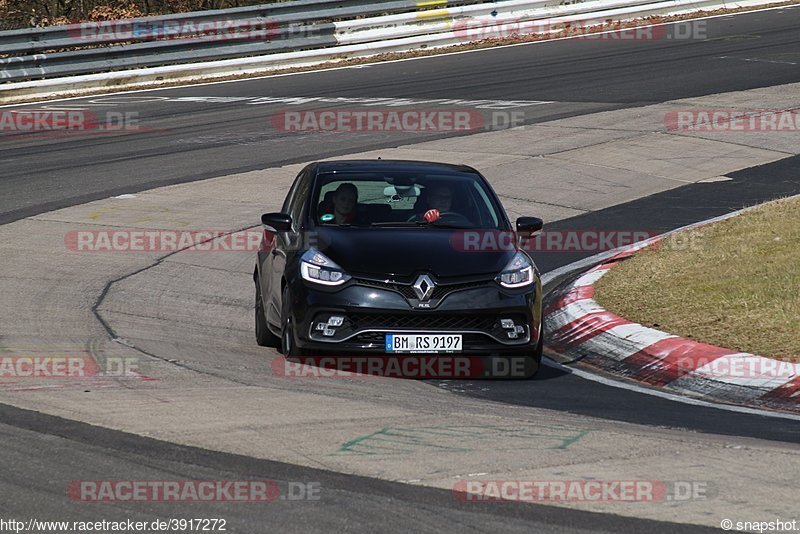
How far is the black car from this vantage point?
9695 mm

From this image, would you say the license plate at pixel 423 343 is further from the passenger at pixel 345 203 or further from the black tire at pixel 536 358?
the passenger at pixel 345 203

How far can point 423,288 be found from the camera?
9.70 metres

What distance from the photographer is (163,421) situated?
764 centimetres

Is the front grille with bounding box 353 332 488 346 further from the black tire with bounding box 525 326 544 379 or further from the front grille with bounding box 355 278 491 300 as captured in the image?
the black tire with bounding box 525 326 544 379

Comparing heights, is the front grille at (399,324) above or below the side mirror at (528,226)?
below

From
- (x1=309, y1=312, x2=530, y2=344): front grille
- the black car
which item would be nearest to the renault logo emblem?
the black car

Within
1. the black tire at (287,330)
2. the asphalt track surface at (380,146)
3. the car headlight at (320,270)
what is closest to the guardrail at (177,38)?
the asphalt track surface at (380,146)

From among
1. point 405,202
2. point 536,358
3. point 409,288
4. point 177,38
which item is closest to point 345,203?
point 405,202

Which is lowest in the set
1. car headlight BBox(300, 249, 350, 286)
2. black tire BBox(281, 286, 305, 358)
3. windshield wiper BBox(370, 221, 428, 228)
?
black tire BBox(281, 286, 305, 358)

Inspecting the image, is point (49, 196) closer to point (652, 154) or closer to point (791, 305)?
point (652, 154)

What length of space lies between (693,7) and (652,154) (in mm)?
15662

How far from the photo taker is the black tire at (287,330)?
10000 mm

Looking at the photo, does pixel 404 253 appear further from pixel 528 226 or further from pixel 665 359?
pixel 665 359

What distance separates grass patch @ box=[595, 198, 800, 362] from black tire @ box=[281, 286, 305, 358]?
2.98 metres
